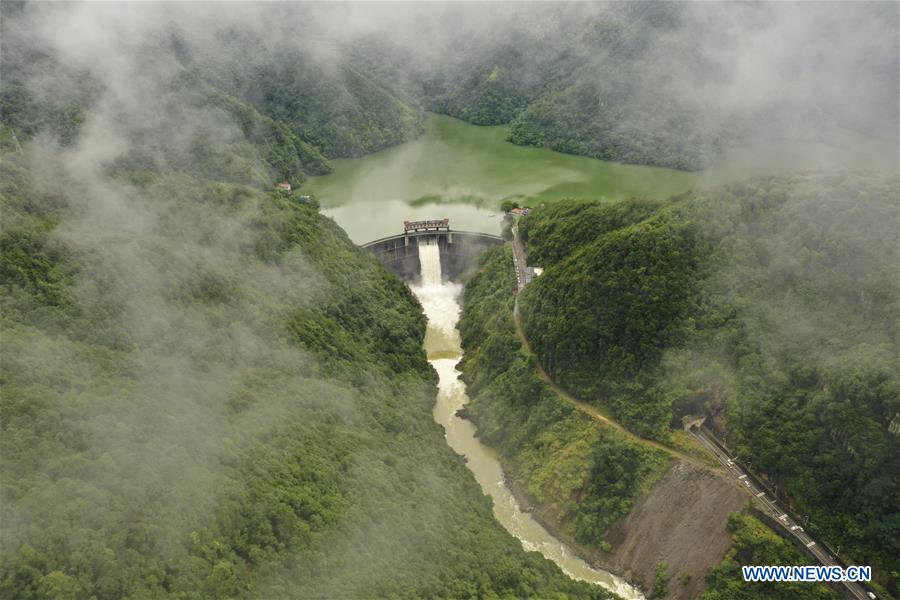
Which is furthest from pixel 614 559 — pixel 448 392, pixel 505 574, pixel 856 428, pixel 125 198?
pixel 125 198

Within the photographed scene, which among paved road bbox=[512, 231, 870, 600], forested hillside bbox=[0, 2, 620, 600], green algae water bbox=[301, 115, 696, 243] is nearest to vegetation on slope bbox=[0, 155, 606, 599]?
forested hillside bbox=[0, 2, 620, 600]

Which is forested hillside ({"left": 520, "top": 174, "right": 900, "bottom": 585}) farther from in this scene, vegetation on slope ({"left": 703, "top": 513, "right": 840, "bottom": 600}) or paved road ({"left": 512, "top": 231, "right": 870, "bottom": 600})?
vegetation on slope ({"left": 703, "top": 513, "right": 840, "bottom": 600})

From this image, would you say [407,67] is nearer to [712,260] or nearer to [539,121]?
[539,121]

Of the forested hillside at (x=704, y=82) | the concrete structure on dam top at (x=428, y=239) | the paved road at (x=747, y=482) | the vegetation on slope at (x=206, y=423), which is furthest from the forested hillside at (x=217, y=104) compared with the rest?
the paved road at (x=747, y=482)

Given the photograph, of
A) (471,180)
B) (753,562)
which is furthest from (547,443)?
(471,180)

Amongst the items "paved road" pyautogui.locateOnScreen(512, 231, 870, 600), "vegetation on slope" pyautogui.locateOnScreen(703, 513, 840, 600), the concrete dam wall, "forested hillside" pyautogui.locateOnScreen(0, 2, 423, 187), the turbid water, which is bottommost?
"vegetation on slope" pyautogui.locateOnScreen(703, 513, 840, 600)

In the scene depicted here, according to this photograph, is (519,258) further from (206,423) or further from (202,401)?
(206,423)

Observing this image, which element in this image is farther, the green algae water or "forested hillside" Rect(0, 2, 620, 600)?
the green algae water
